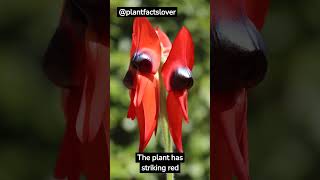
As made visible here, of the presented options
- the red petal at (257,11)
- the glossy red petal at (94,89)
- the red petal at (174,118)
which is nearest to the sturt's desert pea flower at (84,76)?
the glossy red petal at (94,89)

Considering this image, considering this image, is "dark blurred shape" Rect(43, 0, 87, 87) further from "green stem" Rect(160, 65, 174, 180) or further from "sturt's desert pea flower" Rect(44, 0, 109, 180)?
"green stem" Rect(160, 65, 174, 180)

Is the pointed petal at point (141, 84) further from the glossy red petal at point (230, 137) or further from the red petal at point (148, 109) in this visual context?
the glossy red petal at point (230, 137)

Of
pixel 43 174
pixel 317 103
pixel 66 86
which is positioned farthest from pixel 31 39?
pixel 317 103

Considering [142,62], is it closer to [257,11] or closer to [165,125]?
[165,125]

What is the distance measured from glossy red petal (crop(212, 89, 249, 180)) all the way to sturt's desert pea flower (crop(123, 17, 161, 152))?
0.33 ft

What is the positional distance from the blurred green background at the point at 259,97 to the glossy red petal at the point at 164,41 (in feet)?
0.55

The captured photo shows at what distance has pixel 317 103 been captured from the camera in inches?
49.0

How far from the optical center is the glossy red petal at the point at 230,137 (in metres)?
1.15

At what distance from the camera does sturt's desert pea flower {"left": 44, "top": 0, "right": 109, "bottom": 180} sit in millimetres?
1142

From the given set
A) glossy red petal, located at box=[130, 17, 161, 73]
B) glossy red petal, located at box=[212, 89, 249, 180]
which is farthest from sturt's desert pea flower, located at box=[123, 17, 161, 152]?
glossy red petal, located at box=[212, 89, 249, 180]

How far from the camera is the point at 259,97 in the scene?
120 centimetres

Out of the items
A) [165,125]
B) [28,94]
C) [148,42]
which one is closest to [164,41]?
[148,42]

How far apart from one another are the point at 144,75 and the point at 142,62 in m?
0.02

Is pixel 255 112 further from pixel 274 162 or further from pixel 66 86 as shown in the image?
pixel 66 86
